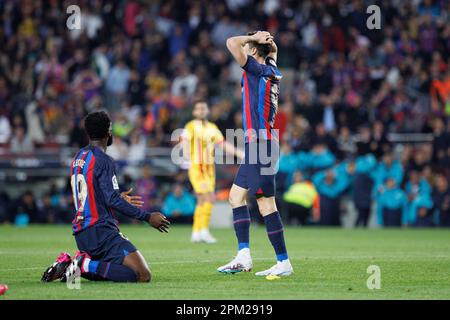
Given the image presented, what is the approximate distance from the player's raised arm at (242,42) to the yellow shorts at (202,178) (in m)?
7.26

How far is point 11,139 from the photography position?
1005 inches

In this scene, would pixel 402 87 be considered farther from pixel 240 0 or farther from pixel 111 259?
pixel 111 259

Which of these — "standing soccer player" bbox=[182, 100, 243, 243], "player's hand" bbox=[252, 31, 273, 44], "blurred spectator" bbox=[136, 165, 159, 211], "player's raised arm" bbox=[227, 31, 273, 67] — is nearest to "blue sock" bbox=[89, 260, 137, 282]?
"player's raised arm" bbox=[227, 31, 273, 67]

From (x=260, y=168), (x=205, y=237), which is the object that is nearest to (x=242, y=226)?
(x=260, y=168)

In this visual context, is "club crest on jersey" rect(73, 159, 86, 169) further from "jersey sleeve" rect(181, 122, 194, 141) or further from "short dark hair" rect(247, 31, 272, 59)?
"jersey sleeve" rect(181, 122, 194, 141)

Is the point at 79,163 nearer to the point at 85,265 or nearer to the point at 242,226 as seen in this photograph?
the point at 85,265

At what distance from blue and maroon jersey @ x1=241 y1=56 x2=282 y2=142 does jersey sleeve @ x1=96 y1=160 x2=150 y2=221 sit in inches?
70.6

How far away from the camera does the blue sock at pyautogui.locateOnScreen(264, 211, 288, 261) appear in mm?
10766

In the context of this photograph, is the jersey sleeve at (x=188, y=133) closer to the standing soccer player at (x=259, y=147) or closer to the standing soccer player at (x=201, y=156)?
the standing soccer player at (x=201, y=156)

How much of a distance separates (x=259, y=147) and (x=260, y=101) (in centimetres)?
54

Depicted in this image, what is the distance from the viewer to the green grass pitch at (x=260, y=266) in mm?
9062

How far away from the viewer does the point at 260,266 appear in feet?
39.7

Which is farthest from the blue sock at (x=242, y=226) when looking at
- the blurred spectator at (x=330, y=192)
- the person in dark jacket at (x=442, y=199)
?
the blurred spectator at (x=330, y=192)

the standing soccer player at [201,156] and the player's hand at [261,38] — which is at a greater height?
the player's hand at [261,38]
